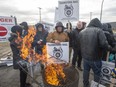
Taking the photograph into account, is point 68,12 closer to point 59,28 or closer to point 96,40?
point 59,28

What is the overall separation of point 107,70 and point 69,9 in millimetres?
2720

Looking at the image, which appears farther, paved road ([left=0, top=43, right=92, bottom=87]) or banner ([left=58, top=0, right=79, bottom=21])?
banner ([left=58, top=0, right=79, bottom=21])

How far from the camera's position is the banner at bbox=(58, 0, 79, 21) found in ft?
22.4

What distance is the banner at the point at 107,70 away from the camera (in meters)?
5.72

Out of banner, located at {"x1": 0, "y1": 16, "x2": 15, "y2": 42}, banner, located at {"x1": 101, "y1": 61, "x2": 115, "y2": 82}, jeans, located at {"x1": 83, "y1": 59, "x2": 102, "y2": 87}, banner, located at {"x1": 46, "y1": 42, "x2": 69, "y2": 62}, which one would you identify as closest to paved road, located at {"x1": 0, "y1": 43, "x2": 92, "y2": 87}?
banner, located at {"x1": 101, "y1": 61, "x2": 115, "y2": 82}

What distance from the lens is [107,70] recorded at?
5844mm

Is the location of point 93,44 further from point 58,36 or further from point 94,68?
point 58,36

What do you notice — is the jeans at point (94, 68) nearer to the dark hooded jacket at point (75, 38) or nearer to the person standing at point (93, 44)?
the person standing at point (93, 44)

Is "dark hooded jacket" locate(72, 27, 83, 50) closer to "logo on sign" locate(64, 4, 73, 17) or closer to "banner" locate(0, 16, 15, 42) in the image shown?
"logo on sign" locate(64, 4, 73, 17)

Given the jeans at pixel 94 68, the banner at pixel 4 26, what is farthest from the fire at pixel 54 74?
the banner at pixel 4 26

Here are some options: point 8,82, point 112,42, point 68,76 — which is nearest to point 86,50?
point 68,76

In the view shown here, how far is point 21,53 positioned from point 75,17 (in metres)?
2.61

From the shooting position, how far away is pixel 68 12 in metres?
6.88

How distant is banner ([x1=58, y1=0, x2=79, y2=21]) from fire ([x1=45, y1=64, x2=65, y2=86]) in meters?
2.82
